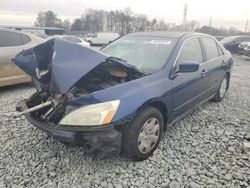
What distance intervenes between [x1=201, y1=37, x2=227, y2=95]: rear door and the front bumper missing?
8.46 ft

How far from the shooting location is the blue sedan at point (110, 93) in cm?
267

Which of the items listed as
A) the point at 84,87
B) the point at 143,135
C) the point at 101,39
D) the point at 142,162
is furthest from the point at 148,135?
the point at 101,39

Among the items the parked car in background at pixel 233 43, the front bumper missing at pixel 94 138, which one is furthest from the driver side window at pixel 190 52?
the parked car in background at pixel 233 43

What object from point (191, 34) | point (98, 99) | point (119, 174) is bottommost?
point (119, 174)

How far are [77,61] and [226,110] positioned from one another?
3499 millimetres

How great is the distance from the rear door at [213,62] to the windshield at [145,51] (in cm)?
107

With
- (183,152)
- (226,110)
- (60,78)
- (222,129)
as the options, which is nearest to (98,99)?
(60,78)

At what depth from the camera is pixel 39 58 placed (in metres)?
3.06

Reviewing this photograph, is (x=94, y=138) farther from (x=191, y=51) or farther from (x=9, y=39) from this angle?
(x=9, y=39)

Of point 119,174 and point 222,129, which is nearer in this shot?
point 119,174

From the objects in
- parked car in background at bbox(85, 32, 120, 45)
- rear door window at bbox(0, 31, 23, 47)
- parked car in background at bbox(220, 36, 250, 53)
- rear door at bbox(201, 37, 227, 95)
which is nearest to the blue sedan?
rear door at bbox(201, 37, 227, 95)

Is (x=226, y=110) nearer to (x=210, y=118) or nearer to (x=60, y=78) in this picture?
(x=210, y=118)

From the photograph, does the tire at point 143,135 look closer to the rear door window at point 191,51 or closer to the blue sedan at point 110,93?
the blue sedan at point 110,93

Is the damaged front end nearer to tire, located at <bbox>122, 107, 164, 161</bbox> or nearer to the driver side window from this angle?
tire, located at <bbox>122, 107, 164, 161</bbox>
